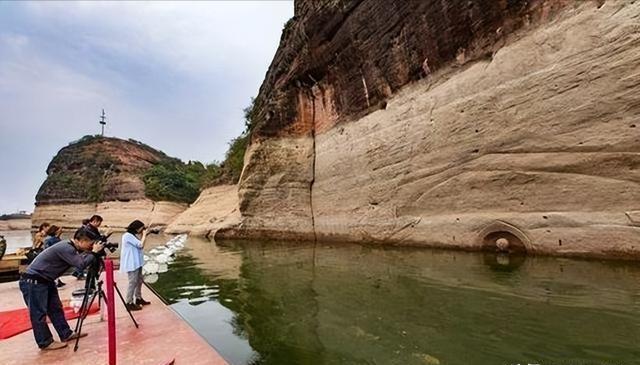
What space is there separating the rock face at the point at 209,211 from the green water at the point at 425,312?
1950 cm

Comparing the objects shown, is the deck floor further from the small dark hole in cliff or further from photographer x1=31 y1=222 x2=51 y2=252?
the small dark hole in cliff

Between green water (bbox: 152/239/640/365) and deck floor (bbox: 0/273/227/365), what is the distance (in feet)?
1.83

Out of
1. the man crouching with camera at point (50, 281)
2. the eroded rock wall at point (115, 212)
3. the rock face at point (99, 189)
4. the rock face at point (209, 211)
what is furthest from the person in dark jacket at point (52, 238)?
the rock face at point (99, 189)

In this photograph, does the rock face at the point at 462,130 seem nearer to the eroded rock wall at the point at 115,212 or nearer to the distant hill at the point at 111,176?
the eroded rock wall at the point at 115,212

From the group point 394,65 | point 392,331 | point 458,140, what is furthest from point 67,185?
point 392,331

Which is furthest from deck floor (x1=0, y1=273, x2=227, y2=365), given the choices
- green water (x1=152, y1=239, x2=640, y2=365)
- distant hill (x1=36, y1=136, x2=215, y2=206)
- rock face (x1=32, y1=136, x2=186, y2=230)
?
distant hill (x1=36, y1=136, x2=215, y2=206)

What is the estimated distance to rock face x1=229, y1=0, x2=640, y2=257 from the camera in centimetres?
960

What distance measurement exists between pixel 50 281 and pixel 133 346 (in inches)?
55.9

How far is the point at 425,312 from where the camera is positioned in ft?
20.3

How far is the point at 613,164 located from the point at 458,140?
507 cm

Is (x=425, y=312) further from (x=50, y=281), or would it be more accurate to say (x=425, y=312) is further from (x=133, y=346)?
(x=50, y=281)

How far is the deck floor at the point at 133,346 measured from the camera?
409 cm

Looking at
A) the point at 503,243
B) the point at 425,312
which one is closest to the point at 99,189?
the point at 503,243

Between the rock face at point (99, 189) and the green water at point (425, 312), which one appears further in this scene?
the rock face at point (99, 189)
